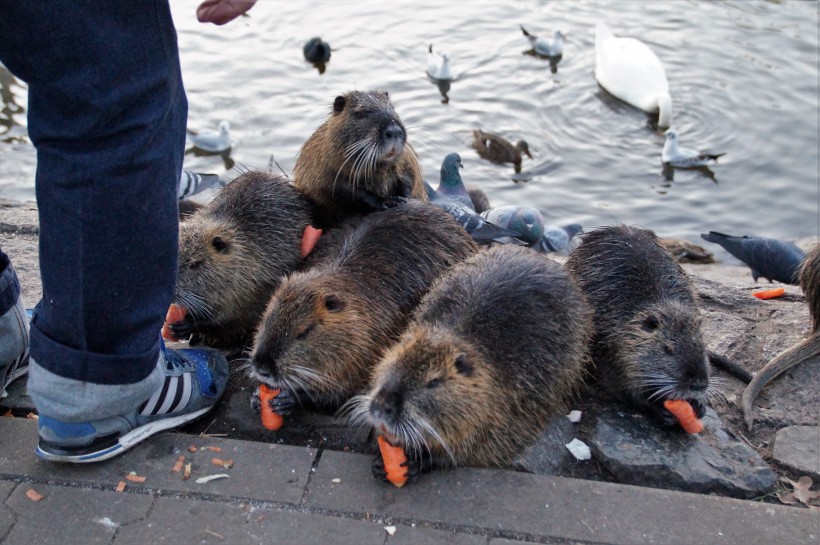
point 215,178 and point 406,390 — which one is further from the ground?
point 406,390

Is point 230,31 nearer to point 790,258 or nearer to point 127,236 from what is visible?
point 790,258

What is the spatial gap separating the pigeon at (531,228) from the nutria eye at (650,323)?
2.82m

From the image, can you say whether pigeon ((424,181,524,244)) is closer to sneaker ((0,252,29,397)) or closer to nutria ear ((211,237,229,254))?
nutria ear ((211,237,229,254))

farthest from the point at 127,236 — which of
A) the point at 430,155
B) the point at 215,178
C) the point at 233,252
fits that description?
the point at 430,155

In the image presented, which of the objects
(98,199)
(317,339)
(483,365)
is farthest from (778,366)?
(98,199)

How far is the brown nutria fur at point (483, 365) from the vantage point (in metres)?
2.69

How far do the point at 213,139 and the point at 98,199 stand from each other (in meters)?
5.86

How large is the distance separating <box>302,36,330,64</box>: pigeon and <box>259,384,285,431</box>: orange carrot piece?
23.8ft

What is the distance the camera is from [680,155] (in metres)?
7.91

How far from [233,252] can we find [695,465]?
1.97m

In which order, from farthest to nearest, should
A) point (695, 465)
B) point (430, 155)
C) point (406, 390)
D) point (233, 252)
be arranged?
point (430, 155)
point (233, 252)
point (695, 465)
point (406, 390)

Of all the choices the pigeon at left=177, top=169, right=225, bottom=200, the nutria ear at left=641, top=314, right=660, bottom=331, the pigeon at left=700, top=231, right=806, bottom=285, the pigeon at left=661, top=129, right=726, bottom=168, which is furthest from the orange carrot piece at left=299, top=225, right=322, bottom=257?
the pigeon at left=661, top=129, right=726, bottom=168

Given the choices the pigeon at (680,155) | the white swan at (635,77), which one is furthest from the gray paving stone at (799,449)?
the white swan at (635,77)

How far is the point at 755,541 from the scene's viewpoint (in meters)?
2.42
